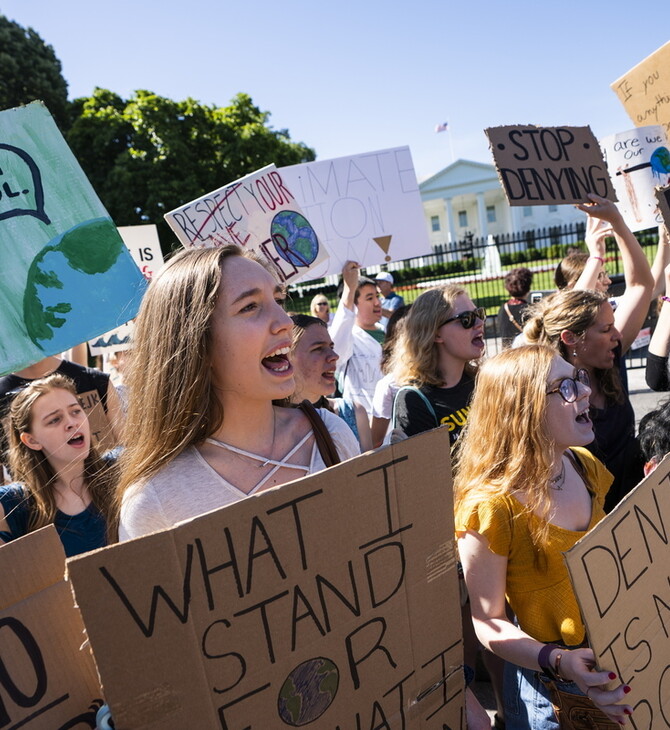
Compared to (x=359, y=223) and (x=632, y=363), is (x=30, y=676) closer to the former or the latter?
(x=359, y=223)

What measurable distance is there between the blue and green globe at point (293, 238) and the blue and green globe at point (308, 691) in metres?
3.05

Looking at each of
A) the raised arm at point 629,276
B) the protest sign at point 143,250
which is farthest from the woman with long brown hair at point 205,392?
the protest sign at point 143,250

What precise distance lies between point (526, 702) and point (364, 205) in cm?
368

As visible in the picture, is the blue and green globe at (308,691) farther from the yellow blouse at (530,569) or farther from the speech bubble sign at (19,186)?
the speech bubble sign at (19,186)

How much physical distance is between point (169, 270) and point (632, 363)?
29.3ft

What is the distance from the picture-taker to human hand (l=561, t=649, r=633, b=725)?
1.36 metres

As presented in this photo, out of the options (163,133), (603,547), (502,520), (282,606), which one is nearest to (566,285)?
(502,520)

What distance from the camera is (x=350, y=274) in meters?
4.51

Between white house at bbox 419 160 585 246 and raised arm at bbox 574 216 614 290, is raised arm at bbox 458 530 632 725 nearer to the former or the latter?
raised arm at bbox 574 216 614 290

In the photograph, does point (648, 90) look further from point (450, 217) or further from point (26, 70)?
point (450, 217)

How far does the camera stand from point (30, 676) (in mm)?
1139

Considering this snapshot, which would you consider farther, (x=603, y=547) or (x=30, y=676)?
(x=603, y=547)

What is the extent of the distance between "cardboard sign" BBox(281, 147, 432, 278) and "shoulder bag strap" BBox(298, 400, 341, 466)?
324 cm

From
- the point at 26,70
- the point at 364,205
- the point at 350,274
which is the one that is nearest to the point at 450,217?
the point at 26,70
